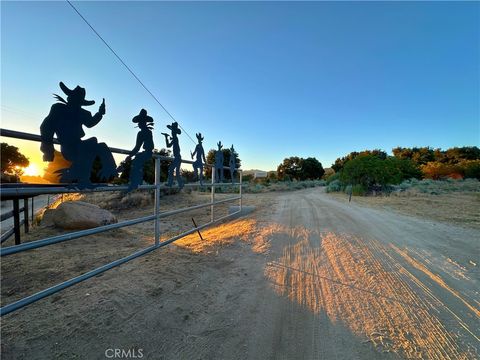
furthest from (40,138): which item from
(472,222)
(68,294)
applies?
(472,222)

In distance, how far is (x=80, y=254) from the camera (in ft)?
14.4

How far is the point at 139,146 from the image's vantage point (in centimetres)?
377

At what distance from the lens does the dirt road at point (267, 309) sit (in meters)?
2.15

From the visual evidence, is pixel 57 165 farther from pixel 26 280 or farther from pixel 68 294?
pixel 26 280

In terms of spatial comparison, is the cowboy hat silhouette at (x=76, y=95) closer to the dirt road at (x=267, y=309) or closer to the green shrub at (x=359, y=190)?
the dirt road at (x=267, y=309)

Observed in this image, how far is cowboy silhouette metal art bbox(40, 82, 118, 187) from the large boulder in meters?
4.25

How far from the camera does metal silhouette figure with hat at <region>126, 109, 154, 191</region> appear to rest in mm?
3643

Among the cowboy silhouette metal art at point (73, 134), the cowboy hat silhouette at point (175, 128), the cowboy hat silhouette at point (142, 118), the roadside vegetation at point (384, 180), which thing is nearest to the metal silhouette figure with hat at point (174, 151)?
the cowboy hat silhouette at point (175, 128)

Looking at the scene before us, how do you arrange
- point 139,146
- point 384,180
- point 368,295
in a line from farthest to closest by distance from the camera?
point 384,180
point 139,146
point 368,295

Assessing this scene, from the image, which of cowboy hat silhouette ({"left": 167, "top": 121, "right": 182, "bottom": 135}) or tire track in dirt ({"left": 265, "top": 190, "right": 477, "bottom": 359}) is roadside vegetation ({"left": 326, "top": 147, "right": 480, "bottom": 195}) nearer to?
tire track in dirt ({"left": 265, "top": 190, "right": 477, "bottom": 359})

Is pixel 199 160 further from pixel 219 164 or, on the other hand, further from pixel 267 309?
pixel 267 309
